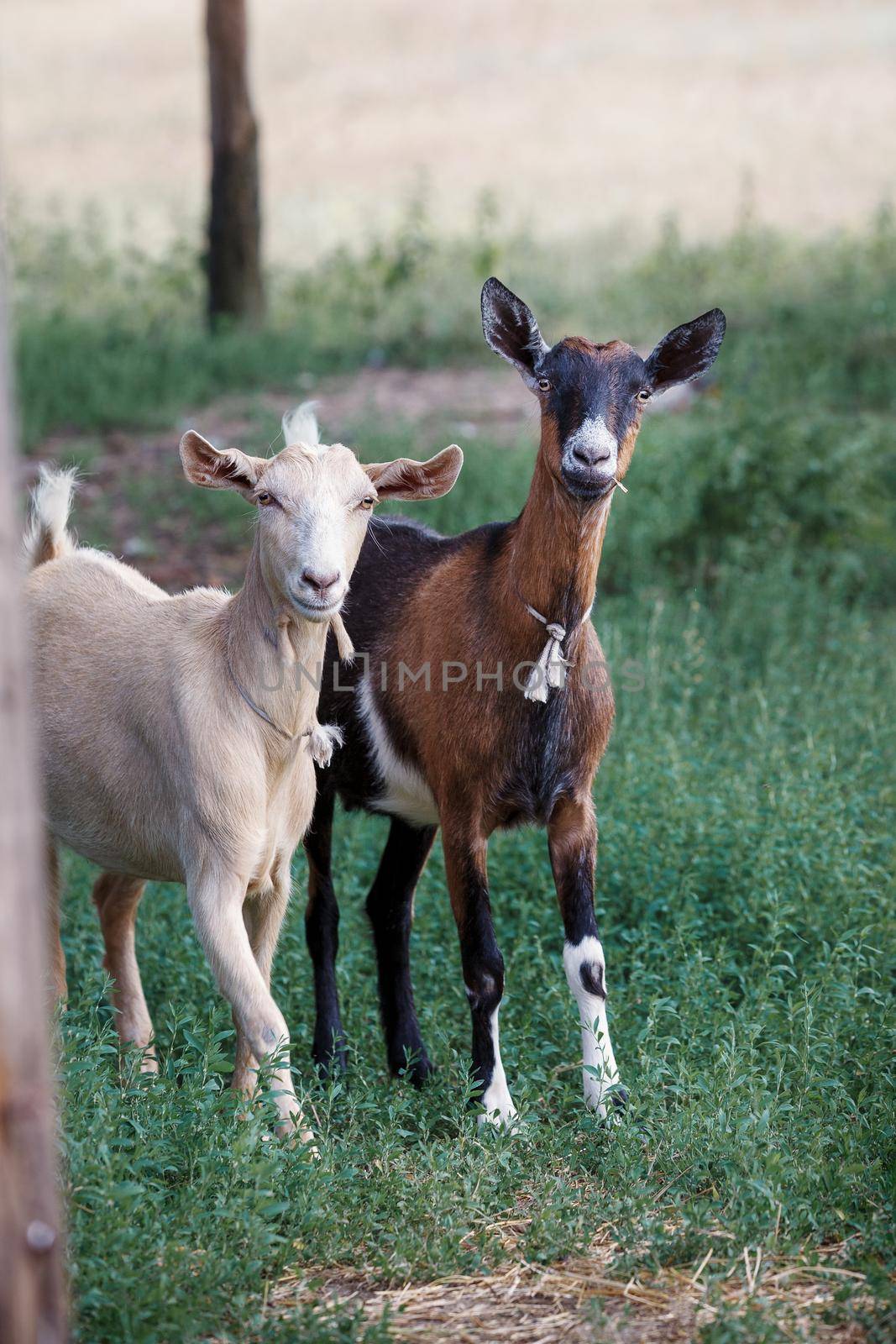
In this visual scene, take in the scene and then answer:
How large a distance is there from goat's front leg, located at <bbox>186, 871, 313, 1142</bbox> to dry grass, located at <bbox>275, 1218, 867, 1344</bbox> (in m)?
0.50

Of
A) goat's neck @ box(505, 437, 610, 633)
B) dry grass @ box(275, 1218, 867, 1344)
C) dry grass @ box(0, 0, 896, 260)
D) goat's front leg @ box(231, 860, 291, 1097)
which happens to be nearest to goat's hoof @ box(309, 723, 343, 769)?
goat's front leg @ box(231, 860, 291, 1097)

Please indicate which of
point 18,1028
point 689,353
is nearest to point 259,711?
point 689,353

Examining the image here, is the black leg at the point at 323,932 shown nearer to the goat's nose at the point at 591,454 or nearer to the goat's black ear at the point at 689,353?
the goat's nose at the point at 591,454

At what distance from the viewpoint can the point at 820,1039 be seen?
4359 millimetres

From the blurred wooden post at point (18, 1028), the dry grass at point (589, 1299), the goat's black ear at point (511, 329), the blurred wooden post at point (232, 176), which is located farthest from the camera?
the blurred wooden post at point (232, 176)

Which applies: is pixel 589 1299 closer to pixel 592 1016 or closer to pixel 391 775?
pixel 592 1016

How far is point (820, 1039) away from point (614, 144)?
22.9 metres

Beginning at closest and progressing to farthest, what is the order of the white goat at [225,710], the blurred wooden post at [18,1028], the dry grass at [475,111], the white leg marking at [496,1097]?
the blurred wooden post at [18,1028]
the white goat at [225,710]
the white leg marking at [496,1097]
the dry grass at [475,111]

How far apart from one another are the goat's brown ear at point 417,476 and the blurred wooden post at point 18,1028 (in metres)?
1.96

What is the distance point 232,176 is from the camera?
12.4 meters

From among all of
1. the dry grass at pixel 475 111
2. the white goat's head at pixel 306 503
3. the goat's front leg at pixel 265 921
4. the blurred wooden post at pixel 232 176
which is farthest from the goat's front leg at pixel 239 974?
the dry grass at pixel 475 111

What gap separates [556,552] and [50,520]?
1758mm

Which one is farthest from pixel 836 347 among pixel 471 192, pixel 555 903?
pixel 471 192

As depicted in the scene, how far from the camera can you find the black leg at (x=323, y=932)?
4.82m
